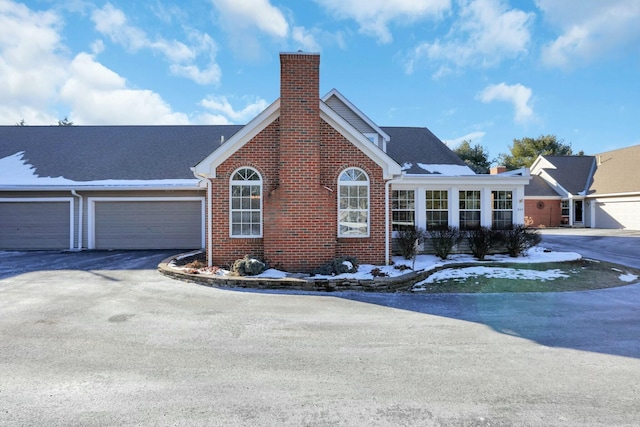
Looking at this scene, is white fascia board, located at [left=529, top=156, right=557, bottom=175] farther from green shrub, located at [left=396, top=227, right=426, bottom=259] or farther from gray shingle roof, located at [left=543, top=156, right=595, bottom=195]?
green shrub, located at [left=396, top=227, right=426, bottom=259]

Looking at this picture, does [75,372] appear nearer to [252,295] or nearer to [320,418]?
[320,418]

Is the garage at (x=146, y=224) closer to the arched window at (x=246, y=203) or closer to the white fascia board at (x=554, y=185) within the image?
the arched window at (x=246, y=203)

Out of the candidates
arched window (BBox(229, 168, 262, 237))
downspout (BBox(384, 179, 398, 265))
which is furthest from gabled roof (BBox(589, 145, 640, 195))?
arched window (BBox(229, 168, 262, 237))

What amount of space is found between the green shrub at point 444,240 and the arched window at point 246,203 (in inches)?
234

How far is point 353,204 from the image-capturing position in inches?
392

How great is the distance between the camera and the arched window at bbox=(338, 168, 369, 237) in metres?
9.91

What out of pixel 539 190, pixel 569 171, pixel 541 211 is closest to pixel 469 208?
pixel 541 211

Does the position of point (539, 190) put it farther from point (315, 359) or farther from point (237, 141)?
point (315, 359)

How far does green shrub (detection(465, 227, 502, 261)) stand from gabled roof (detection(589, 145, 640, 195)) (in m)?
20.9

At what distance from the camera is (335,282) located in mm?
7992

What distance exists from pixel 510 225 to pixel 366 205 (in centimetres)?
650

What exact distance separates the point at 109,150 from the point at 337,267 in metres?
14.7

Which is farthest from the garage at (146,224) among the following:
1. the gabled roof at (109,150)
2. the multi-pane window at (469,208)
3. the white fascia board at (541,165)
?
the white fascia board at (541,165)

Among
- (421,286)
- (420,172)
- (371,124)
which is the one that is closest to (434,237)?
(420,172)
